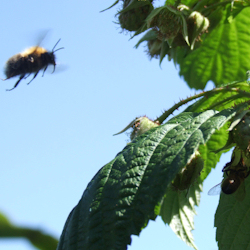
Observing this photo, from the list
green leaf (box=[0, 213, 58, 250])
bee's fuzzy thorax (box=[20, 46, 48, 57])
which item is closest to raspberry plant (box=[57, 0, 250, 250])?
green leaf (box=[0, 213, 58, 250])

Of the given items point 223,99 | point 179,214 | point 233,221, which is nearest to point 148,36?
point 223,99

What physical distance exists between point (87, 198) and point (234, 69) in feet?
7.23

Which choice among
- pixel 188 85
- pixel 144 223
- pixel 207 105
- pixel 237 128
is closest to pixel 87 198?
pixel 144 223

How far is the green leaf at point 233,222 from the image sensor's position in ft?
6.48

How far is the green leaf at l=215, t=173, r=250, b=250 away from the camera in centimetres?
197

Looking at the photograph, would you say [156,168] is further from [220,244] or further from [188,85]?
[188,85]

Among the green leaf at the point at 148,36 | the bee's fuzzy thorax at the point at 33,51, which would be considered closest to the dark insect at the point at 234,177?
the green leaf at the point at 148,36

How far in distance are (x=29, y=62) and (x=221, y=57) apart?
5.14 ft

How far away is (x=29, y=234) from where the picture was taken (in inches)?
113

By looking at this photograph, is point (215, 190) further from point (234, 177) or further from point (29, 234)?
point (29, 234)

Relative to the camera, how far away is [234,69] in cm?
A: 338

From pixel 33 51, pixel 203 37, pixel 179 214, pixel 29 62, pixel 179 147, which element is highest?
pixel 33 51

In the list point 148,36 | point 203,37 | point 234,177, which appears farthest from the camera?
point 203,37

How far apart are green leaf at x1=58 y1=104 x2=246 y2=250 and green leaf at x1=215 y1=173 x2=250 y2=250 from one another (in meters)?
0.56
